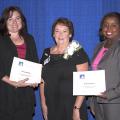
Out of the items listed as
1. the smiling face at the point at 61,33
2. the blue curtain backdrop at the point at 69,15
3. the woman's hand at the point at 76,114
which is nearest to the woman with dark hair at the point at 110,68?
the woman's hand at the point at 76,114

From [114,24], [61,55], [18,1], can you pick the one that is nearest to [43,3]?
[18,1]

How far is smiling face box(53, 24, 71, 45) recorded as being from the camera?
3.34 metres

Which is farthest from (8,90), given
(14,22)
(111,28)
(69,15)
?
(69,15)

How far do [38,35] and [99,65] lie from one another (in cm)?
143

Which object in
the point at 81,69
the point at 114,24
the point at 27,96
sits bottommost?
the point at 27,96

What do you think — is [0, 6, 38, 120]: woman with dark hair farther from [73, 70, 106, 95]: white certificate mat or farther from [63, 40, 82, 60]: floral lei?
[73, 70, 106, 95]: white certificate mat

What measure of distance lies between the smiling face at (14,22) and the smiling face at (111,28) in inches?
38.6

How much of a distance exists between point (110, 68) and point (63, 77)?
0.60m

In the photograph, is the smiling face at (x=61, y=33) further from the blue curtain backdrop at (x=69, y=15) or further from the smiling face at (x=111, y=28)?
the blue curtain backdrop at (x=69, y=15)

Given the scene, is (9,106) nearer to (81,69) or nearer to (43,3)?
(81,69)

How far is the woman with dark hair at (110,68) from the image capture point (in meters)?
2.90

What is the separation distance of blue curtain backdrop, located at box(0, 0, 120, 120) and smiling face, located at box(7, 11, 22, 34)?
2.73 ft

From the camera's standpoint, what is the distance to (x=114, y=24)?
3004 mm

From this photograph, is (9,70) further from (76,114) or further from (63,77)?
Result: (76,114)
